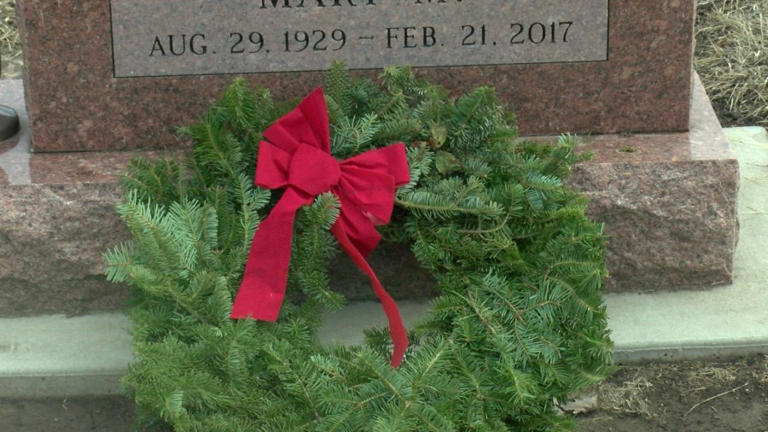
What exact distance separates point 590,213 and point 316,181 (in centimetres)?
92

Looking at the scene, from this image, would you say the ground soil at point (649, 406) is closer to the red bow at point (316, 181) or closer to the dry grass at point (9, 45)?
the red bow at point (316, 181)

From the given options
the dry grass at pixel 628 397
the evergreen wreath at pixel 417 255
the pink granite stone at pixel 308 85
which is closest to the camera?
the evergreen wreath at pixel 417 255

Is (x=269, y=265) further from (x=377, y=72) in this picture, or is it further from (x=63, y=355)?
(x=377, y=72)

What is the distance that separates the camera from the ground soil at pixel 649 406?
3387 millimetres

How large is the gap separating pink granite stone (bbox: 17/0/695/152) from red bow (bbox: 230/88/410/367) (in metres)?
0.55

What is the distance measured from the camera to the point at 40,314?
382cm

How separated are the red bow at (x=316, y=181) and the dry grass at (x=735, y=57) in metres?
2.36

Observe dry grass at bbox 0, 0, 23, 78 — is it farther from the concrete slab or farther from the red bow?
the red bow

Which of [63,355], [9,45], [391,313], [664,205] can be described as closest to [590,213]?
[664,205]

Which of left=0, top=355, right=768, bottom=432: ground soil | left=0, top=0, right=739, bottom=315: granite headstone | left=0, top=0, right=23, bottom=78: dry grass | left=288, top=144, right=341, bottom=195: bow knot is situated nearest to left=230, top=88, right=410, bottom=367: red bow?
left=288, top=144, right=341, bottom=195: bow knot

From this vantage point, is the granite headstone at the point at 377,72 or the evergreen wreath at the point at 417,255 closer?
the evergreen wreath at the point at 417,255

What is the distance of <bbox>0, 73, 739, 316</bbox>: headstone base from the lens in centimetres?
365

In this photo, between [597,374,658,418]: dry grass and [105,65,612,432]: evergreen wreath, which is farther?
[597,374,658,418]: dry grass

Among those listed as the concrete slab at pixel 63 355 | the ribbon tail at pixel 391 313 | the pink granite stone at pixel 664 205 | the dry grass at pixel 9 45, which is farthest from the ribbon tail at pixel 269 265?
the dry grass at pixel 9 45
